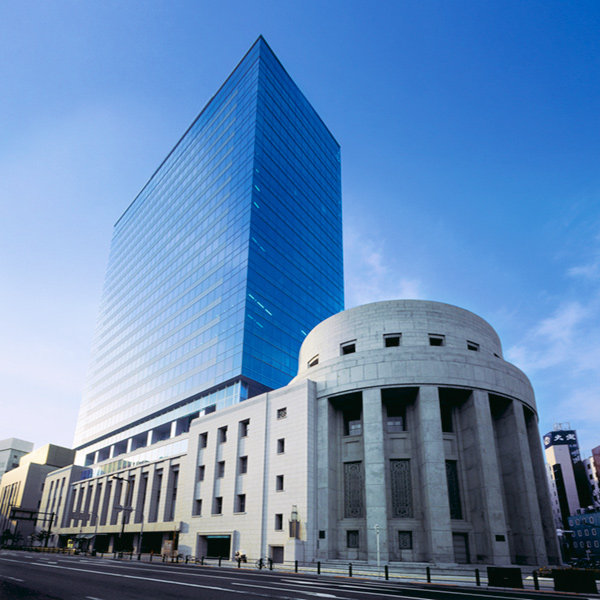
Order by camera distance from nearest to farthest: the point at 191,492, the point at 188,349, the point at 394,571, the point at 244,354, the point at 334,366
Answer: the point at 394,571, the point at 334,366, the point at 191,492, the point at 244,354, the point at 188,349

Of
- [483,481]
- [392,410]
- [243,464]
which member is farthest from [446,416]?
[243,464]

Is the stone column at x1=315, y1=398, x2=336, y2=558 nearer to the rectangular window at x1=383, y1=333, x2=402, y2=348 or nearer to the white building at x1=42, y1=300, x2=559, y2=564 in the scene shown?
the white building at x1=42, y1=300, x2=559, y2=564

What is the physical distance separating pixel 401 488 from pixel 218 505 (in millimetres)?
20757

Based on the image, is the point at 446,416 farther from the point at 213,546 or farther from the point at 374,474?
the point at 213,546

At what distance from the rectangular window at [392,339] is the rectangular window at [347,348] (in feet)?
10.7

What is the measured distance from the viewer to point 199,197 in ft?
307

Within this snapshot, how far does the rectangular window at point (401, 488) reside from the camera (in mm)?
39281

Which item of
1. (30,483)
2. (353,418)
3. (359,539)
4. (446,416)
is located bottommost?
(359,539)

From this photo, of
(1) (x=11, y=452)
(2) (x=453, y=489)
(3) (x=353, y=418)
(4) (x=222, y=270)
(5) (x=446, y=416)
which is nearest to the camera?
(2) (x=453, y=489)

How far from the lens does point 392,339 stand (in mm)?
46469

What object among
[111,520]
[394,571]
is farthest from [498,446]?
[111,520]

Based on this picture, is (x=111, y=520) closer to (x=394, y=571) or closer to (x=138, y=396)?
(x=138, y=396)

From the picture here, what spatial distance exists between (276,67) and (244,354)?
6623cm

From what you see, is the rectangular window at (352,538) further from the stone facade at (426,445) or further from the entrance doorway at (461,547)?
the entrance doorway at (461,547)
